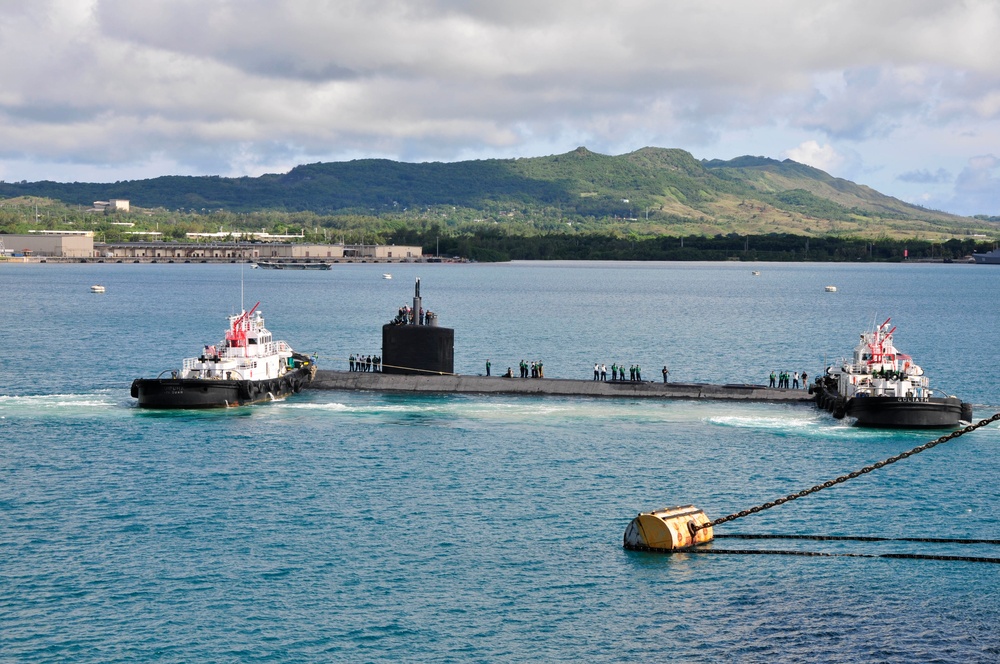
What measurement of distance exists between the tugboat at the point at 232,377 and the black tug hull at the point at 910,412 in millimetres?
26208

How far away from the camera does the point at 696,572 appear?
31141 mm

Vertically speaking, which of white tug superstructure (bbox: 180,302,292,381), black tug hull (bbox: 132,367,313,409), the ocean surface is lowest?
the ocean surface

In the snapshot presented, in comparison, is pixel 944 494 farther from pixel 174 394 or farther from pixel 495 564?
pixel 174 394

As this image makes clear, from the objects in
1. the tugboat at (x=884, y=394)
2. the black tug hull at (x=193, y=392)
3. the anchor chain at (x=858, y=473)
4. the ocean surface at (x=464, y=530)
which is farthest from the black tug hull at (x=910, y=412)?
the black tug hull at (x=193, y=392)

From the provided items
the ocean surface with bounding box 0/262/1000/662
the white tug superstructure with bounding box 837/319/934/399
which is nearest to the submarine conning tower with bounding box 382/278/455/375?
the ocean surface with bounding box 0/262/1000/662

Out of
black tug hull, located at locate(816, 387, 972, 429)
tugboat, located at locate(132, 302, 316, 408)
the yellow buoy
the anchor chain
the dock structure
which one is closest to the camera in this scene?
the anchor chain

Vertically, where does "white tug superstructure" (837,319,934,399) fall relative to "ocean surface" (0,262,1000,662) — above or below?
above

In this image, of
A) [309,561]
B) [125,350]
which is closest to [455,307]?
[125,350]

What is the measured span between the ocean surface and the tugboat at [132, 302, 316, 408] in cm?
112

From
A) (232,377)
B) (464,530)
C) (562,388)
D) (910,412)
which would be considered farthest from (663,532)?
(232,377)

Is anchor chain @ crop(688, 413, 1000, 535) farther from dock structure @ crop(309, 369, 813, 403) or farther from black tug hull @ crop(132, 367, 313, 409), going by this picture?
black tug hull @ crop(132, 367, 313, 409)

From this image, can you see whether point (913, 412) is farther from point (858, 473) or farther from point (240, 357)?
point (240, 357)

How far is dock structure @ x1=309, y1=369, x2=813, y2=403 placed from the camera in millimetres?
57594

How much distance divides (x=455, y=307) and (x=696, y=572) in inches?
4304
